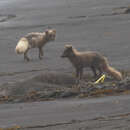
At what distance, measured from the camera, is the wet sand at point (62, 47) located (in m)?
8.94

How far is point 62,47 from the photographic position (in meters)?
19.0

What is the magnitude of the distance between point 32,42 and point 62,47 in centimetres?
136

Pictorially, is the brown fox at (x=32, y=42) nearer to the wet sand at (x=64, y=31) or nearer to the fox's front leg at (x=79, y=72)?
the wet sand at (x=64, y=31)

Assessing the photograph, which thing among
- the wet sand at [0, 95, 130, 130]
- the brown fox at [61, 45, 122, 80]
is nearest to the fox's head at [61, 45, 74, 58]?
the brown fox at [61, 45, 122, 80]

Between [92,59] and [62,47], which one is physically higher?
[92,59]

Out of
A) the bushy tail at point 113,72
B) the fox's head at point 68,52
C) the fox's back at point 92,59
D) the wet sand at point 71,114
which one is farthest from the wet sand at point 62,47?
the bushy tail at point 113,72

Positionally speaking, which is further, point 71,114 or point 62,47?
point 62,47

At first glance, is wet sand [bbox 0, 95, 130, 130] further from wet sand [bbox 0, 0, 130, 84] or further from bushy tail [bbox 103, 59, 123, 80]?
wet sand [bbox 0, 0, 130, 84]

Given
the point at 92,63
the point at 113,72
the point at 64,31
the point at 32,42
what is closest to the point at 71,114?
the point at 113,72

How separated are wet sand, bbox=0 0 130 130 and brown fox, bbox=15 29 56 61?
31cm

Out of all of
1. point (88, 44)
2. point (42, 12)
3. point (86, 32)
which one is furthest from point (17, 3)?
point (88, 44)

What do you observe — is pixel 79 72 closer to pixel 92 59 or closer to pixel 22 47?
pixel 92 59

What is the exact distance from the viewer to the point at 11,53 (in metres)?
18.8

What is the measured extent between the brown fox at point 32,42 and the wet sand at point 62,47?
1.00 ft
